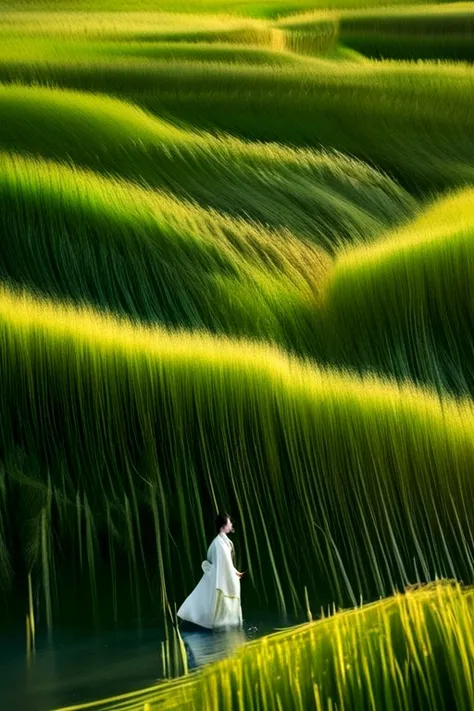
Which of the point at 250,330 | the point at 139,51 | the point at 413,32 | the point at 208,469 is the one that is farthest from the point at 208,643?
the point at 413,32

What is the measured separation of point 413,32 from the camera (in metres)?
5.79

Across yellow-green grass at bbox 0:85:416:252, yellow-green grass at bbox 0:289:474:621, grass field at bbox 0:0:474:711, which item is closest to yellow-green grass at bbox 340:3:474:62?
grass field at bbox 0:0:474:711

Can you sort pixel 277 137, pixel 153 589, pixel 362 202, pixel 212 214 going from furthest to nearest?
pixel 277 137 → pixel 362 202 → pixel 212 214 → pixel 153 589

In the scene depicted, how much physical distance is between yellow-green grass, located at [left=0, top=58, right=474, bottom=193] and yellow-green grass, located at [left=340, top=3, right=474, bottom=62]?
0.47m

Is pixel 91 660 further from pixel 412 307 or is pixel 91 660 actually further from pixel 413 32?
pixel 413 32

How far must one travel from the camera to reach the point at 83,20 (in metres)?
5.42

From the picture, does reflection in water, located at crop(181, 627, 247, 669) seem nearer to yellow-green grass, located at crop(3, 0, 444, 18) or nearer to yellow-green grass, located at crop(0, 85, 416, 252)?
yellow-green grass, located at crop(0, 85, 416, 252)

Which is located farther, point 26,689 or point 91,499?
point 91,499

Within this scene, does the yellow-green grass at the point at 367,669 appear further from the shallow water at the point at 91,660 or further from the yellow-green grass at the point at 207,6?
the yellow-green grass at the point at 207,6

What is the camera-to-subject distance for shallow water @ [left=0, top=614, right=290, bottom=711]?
7.29 feet

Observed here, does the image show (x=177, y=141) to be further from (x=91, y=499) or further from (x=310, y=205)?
(x=91, y=499)

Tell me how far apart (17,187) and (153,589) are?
1781 mm

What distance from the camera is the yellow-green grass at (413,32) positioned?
5.61m

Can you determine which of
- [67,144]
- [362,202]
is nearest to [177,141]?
[67,144]
